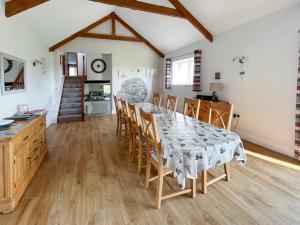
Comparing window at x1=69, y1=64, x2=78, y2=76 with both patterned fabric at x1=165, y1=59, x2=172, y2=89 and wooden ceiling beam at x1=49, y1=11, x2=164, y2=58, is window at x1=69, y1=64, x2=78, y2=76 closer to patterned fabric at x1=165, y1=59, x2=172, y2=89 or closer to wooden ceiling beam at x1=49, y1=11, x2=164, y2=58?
wooden ceiling beam at x1=49, y1=11, x2=164, y2=58

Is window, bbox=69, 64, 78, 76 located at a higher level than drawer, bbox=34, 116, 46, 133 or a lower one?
higher

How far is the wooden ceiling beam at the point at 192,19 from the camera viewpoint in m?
4.82

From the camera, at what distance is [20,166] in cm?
212

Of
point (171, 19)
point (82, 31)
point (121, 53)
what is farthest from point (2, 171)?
point (121, 53)

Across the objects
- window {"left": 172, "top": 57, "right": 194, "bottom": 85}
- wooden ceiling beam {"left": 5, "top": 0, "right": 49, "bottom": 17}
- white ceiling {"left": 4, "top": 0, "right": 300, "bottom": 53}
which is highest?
white ceiling {"left": 4, "top": 0, "right": 300, "bottom": 53}

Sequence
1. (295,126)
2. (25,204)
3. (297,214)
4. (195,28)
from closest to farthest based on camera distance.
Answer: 1. (297,214)
2. (25,204)
3. (295,126)
4. (195,28)

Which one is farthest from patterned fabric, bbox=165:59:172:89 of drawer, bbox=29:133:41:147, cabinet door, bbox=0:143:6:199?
cabinet door, bbox=0:143:6:199

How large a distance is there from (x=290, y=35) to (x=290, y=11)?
402mm

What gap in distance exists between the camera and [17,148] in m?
2.04

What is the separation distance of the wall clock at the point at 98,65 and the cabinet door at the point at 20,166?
801cm

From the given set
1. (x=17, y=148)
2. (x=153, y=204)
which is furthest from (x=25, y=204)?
(x=153, y=204)

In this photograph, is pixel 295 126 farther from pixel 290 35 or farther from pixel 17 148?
pixel 17 148

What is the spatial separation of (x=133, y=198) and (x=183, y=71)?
5.79 metres

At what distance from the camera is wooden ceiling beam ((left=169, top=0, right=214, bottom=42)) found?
482cm
